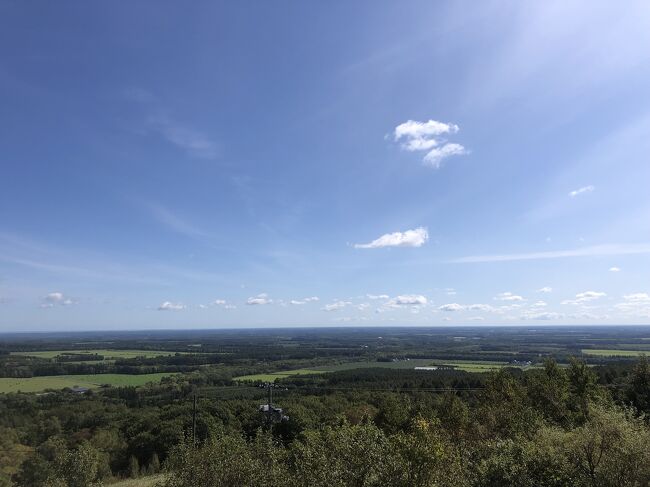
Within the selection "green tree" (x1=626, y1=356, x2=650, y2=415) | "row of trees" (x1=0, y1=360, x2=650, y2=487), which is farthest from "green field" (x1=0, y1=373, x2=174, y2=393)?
"green tree" (x1=626, y1=356, x2=650, y2=415)

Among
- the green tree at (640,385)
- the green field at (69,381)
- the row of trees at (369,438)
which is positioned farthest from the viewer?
the green field at (69,381)

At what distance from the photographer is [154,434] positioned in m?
69.6

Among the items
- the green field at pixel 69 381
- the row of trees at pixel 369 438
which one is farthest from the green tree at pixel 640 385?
the green field at pixel 69 381

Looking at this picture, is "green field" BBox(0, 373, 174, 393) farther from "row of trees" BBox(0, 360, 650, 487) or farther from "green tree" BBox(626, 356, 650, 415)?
"green tree" BBox(626, 356, 650, 415)

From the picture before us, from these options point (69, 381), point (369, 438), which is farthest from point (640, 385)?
point (69, 381)

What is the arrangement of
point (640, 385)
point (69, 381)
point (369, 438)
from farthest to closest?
point (69, 381)
point (640, 385)
point (369, 438)

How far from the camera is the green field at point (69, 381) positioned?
120550 mm

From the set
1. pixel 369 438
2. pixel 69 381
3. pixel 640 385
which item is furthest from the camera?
pixel 69 381

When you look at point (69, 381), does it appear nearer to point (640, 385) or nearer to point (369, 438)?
point (640, 385)

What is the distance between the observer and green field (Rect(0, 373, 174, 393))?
4746 inches

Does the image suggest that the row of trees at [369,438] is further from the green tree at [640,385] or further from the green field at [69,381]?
the green field at [69,381]

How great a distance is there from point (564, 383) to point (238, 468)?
4341 centimetres

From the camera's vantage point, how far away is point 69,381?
5418 inches

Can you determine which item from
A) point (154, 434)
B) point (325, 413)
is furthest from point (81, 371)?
point (325, 413)
